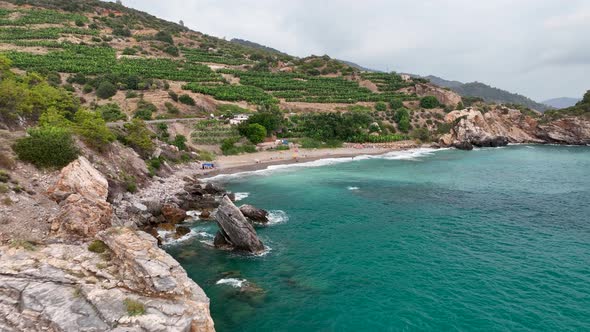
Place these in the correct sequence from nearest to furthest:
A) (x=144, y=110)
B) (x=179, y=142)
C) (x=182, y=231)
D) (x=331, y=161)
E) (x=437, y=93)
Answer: (x=182, y=231), (x=179, y=142), (x=331, y=161), (x=144, y=110), (x=437, y=93)

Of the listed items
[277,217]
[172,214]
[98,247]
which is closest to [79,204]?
[98,247]

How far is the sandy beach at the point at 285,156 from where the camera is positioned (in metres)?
61.9

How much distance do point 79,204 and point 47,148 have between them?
997cm

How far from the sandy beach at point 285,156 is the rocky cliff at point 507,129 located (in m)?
15.9

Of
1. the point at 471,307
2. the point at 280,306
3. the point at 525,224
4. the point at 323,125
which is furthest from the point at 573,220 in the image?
the point at 323,125

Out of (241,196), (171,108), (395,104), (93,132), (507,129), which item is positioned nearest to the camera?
(93,132)

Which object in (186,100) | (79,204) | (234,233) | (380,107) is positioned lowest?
(234,233)

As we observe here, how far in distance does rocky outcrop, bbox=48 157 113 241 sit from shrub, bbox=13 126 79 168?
1.48 m

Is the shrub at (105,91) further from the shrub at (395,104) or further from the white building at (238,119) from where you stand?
the shrub at (395,104)

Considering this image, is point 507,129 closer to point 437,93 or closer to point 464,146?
point 464,146

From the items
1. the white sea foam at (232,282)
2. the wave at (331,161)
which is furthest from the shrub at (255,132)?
the white sea foam at (232,282)

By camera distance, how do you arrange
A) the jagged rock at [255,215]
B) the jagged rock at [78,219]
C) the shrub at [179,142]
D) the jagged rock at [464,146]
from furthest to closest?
the jagged rock at [464,146] → the shrub at [179,142] → the jagged rock at [255,215] → the jagged rock at [78,219]

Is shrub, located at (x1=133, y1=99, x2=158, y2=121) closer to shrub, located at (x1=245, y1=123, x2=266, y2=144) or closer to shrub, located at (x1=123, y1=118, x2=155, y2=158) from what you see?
shrub, located at (x1=245, y1=123, x2=266, y2=144)

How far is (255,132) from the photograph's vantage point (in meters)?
74.6
